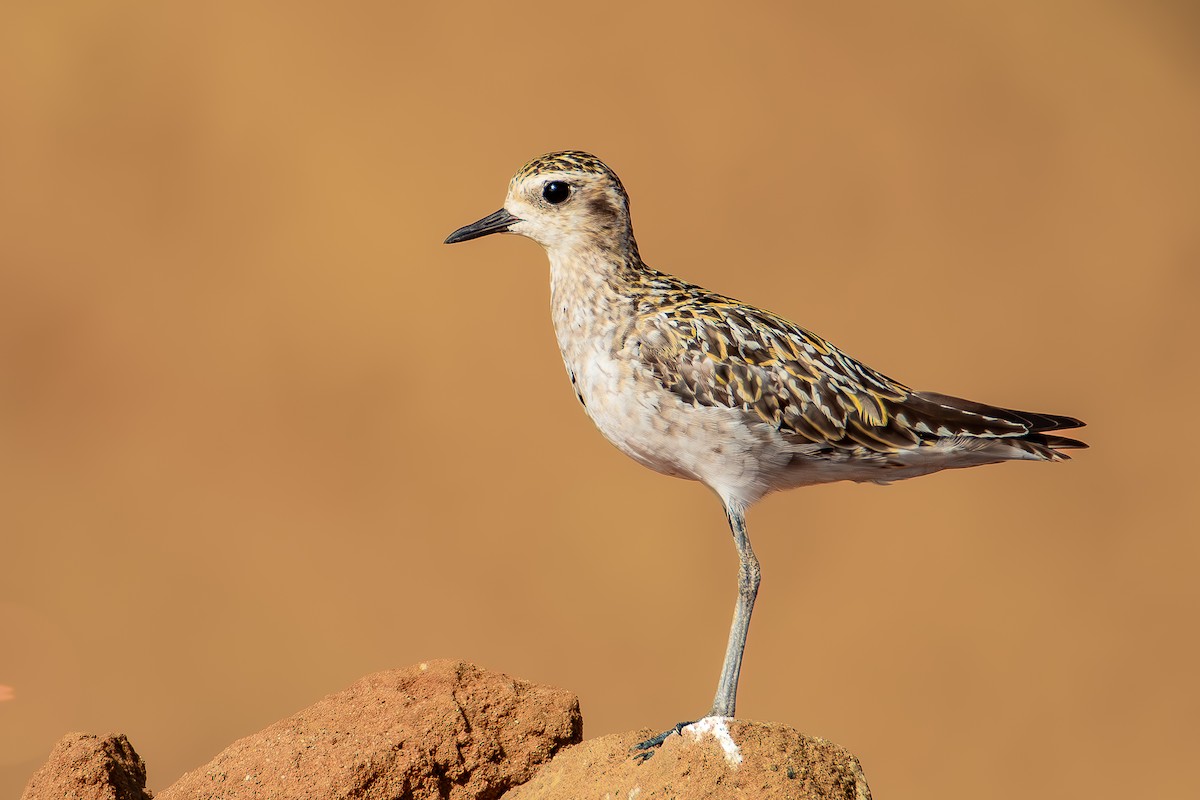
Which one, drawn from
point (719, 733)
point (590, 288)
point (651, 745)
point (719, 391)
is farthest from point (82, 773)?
point (719, 391)

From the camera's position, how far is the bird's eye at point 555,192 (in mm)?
5031

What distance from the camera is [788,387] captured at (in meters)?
4.84

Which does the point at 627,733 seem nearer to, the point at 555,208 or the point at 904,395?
the point at 904,395

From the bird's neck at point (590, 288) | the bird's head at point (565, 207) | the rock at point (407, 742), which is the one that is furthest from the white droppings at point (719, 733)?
the bird's head at point (565, 207)

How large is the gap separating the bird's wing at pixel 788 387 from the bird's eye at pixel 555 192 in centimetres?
58

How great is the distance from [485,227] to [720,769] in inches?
94.5

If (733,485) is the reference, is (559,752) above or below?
below

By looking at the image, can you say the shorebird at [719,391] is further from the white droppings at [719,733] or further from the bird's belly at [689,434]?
the white droppings at [719,733]

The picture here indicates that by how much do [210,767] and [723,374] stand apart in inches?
103

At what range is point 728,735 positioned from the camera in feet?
14.6

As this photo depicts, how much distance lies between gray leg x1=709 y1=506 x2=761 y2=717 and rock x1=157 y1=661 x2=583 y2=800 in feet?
2.74

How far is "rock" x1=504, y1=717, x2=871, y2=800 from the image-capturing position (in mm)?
4293

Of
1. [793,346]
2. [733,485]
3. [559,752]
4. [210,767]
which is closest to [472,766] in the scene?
[559,752]

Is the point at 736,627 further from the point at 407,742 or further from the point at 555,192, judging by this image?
the point at 555,192
